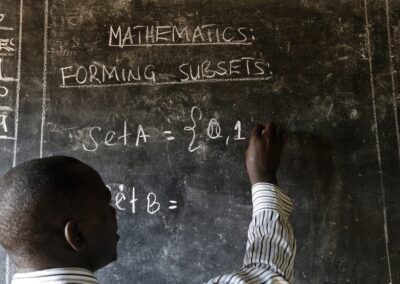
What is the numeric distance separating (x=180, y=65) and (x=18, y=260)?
1.18 meters

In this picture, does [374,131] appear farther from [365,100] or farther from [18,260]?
[18,260]

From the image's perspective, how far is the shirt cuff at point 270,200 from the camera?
1.55m

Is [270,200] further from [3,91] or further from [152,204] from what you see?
[3,91]

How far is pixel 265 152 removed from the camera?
1.85 meters

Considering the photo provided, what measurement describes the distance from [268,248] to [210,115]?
2.61 feet

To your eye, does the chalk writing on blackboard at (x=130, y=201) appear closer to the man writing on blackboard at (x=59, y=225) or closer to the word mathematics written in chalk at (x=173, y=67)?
the word mathematics written in chalk at (x=173, y=67)

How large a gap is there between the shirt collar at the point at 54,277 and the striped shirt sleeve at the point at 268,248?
40 centimetres

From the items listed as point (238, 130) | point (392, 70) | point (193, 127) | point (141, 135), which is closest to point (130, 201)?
point (141, 135)

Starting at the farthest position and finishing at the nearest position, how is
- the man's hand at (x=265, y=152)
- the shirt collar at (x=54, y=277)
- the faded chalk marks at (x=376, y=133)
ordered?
the faded chalk marks at (x=376, y=133) < the man's hand at (x=265, y=152) < the shirt collar at (x=54, y=277)

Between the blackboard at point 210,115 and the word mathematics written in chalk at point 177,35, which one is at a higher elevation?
the word mathematics written in chalk at point 177,35

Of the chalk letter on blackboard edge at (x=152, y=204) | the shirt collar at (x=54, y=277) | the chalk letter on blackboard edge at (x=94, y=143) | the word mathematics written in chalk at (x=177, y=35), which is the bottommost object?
the shirt collar at (x=54, y=277)

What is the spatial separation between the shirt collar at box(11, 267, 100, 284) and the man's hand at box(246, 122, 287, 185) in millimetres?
810

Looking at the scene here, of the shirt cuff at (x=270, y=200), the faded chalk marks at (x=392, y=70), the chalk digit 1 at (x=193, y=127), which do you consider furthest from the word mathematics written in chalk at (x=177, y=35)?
the shirt cuff at (x=270, y=200)

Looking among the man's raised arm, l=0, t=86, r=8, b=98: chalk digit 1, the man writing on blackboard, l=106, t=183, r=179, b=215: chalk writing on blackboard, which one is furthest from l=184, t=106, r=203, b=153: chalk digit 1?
l=0, t=86, r=8, b=98: chalk digit 1
